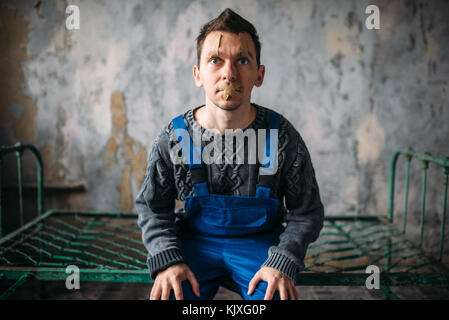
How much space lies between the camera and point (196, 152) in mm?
1522

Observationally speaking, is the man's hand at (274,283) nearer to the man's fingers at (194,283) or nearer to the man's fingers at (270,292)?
the man's fingers at (270,292)

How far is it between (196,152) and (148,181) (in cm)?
25

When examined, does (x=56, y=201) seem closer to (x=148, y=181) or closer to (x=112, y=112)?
(x=112, y=112)

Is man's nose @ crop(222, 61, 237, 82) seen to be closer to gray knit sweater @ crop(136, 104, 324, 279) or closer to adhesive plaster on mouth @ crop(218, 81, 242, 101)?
adhesive plaster on mouth @ crop(218, 81, 242, 101)

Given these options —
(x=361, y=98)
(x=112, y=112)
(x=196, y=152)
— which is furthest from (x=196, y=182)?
(x=361, y=98)

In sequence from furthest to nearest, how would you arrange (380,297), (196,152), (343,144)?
(343,144) < (380,297) < (196,152)

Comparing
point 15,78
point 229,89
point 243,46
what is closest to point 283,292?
point 229,89

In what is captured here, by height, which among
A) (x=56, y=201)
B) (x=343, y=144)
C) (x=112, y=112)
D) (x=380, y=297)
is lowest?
(x=380, y=297)

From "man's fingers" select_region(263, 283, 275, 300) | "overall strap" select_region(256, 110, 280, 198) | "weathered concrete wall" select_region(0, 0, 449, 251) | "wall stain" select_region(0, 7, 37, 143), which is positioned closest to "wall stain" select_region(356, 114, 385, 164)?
"weathered concrete wall" select_region(0, 0, 449, 251)

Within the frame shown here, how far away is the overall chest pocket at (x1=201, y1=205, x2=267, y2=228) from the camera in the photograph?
157 cm

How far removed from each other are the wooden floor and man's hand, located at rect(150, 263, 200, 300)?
1.66 metres

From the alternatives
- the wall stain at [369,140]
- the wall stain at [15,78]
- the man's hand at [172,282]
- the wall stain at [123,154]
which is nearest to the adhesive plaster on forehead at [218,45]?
the man's hand at [172,282]

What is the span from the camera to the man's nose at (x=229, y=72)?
4.61ft

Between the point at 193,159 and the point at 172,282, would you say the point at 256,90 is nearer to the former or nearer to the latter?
the point at 193,159
